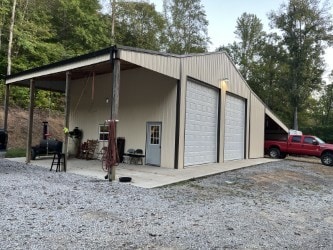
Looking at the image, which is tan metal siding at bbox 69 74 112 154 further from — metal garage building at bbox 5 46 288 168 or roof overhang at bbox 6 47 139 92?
roof overhang at bbox 6 47 139 92

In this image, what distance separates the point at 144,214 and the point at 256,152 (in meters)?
14.4

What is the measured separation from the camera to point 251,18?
3644 cm

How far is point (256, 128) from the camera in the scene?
18.4m

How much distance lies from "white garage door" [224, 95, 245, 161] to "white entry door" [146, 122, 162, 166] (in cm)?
456

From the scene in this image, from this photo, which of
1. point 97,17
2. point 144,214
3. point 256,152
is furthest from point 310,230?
point 97,17

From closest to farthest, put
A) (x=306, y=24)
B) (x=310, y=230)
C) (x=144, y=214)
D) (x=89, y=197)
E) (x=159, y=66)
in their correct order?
(x=310, y=230), (x=144, y=214), (x=89, y=197), (x=159, y=66), (x=306, y=24)

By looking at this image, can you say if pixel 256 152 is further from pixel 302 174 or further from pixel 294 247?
pixel 294 247

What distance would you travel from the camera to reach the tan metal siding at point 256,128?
17.9 meters

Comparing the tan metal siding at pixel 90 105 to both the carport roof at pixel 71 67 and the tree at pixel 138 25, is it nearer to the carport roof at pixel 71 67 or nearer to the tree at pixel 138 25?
the carport roof at pixel 71 67

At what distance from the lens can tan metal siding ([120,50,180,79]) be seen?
340 inches

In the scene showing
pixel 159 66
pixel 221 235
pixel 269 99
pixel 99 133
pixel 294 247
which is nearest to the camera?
pixel 294 247

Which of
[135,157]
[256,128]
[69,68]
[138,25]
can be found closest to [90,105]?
[135,157]

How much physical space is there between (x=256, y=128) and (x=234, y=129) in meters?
2.89

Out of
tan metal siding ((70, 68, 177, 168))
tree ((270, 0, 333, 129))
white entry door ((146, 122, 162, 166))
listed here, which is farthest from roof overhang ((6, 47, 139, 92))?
tree ((270, 0, 333, 129))
